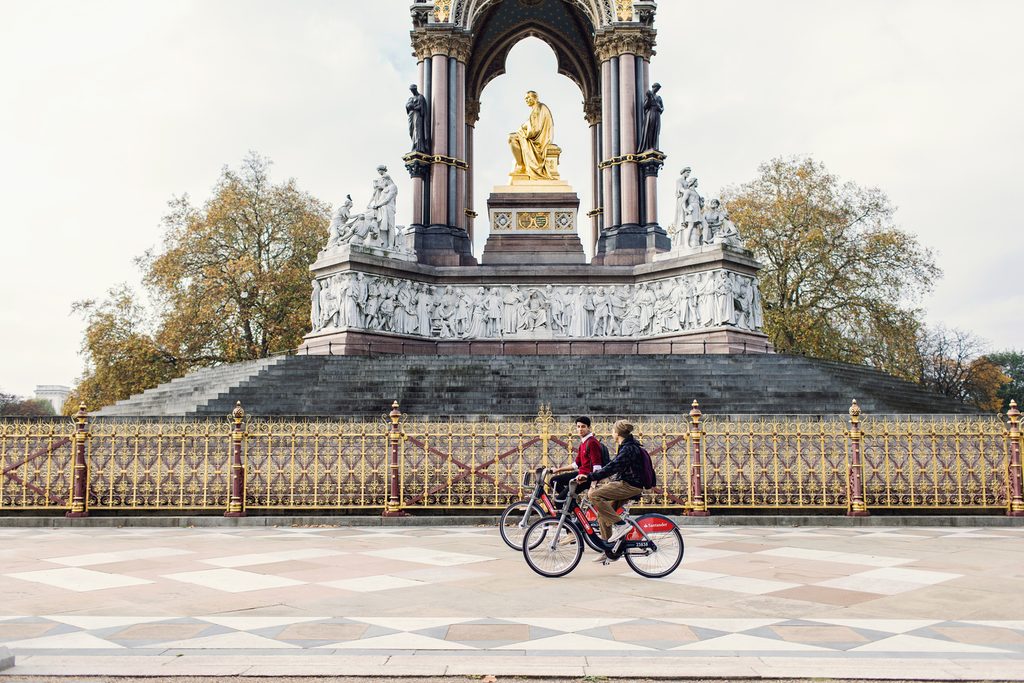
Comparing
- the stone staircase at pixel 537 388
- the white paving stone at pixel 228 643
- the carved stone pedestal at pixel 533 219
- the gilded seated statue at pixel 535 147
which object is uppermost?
the gilded seated statue at pixel 535 147

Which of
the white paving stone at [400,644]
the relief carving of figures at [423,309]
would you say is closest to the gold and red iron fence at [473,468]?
the white paving stone at [400,644]

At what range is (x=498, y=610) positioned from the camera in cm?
746

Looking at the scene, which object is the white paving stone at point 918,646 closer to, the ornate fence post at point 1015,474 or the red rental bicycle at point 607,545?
the red rental bicycle at point 607,545

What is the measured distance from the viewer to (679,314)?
97.9ft

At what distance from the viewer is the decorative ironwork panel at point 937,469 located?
46.0 feet

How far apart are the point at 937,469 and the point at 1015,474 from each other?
3.95 ft

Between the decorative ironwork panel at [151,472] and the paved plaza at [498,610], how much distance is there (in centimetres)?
234

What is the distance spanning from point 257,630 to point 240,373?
19397mm

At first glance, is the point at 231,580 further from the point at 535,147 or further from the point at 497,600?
the point at 535,147

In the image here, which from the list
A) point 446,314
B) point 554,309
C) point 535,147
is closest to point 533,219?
point 535,147

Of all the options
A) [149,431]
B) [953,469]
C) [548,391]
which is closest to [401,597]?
[149,431]

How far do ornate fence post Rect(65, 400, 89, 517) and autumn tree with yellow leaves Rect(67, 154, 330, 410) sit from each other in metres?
29.6

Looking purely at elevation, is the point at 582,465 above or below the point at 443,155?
below

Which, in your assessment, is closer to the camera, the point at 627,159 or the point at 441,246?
the point at 441,246
